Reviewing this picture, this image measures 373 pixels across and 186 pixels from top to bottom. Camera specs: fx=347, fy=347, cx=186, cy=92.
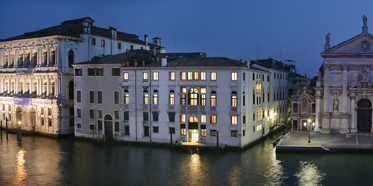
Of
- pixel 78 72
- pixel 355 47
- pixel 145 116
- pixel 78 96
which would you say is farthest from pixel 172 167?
pixel 355 47

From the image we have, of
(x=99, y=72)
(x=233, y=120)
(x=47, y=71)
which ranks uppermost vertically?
(x=47, y=71)

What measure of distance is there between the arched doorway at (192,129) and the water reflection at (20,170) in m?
17.3

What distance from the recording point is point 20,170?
31.1 m

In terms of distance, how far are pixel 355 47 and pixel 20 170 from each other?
38283 mm

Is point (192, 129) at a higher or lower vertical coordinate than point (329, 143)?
higher

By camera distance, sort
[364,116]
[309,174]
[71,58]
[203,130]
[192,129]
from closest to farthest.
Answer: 1. [309,174]
2. [203,130]
3. [192,129]
4. [364,116]
5. [71,58]

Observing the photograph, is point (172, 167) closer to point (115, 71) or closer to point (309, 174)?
point (309, 174)

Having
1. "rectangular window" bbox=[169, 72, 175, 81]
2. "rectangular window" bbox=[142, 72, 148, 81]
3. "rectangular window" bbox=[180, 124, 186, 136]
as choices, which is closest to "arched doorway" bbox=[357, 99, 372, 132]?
"rectangular window" bbox=[180, 124, 186, 136]

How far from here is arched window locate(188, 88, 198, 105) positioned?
39.3m

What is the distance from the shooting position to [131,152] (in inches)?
1486

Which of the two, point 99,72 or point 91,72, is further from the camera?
point 91,72

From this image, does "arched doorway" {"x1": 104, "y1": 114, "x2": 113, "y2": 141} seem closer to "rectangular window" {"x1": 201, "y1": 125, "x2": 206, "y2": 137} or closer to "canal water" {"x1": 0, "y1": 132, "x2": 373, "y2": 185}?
"canal water" {"x1": 0, "y1": 132, "x2": 373, "y2": 185}

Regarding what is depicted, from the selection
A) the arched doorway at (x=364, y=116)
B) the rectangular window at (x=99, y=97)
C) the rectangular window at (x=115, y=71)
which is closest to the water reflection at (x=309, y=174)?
the arched doorway at (x=364, y=116)

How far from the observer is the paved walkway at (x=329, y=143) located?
34.8 metres
